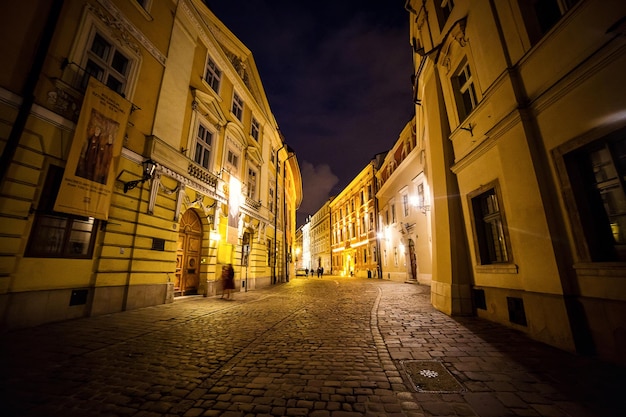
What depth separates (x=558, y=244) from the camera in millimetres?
4570

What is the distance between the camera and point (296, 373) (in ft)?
11.3

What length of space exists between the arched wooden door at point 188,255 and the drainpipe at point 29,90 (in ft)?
19.6

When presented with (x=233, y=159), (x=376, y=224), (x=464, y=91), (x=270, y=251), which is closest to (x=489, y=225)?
(x=464, y=91)

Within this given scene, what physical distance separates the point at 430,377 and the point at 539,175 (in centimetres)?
443

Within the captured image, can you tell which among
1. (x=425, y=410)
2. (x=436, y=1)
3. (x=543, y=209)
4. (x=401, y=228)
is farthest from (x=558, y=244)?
(x=401, y=228)

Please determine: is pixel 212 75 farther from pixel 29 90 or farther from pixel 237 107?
pixel 29 90


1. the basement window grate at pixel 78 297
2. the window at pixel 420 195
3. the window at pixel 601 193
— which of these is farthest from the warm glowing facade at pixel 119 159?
the window at pixel 420 195

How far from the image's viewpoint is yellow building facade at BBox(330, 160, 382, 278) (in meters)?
29.2

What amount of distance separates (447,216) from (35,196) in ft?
36.0

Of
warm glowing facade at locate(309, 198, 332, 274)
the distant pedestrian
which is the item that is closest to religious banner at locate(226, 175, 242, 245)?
the distant pedestrian

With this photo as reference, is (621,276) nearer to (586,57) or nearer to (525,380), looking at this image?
(525,380)

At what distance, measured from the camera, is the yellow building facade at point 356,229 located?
95.9 ft

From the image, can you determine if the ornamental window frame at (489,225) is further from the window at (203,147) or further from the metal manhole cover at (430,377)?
the window at (203,147)

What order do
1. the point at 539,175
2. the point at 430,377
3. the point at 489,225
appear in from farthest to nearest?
the point at 489,225, the point at 539,175, the point at 430,377
